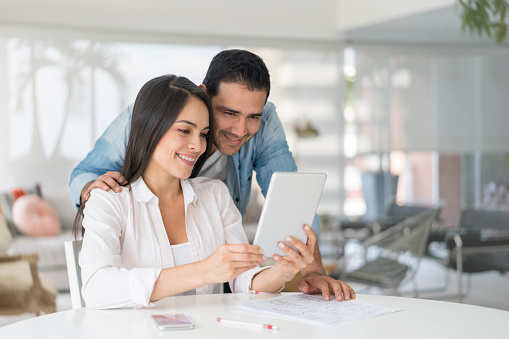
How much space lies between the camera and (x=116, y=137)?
2244 mm

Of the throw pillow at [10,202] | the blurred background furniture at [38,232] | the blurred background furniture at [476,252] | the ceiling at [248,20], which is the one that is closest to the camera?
the blurred background furniture at [476,252]

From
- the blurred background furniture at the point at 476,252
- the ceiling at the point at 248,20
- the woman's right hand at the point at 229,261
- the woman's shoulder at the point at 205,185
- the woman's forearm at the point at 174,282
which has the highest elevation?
the ceiling at the point at 248,20

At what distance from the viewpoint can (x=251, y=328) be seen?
1444 mm

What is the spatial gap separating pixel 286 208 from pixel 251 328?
0.30 metres

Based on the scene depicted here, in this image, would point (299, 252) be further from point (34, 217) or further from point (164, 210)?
point (34, 217)

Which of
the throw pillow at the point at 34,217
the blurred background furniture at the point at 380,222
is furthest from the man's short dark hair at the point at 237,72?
the throw pillow at the point at 34,217

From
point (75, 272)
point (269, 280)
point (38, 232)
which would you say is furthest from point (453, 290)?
point (75, 272)

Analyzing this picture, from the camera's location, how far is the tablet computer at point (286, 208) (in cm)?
152

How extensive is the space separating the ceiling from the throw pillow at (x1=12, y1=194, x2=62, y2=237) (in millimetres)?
1893

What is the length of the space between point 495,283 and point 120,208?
5.57 metres

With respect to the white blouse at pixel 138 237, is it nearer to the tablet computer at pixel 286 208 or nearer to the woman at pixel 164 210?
the woman at pixel 164 210

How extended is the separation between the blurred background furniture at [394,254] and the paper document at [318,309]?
2.87 m

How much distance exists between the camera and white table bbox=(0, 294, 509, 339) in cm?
140

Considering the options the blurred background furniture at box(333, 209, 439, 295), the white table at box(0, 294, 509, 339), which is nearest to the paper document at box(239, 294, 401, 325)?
the white table at box(0, 294, 509, 339)
